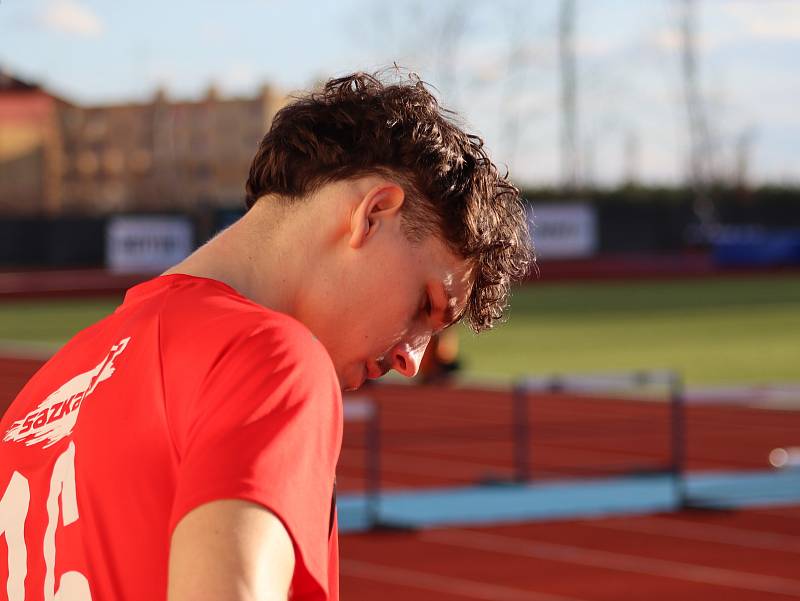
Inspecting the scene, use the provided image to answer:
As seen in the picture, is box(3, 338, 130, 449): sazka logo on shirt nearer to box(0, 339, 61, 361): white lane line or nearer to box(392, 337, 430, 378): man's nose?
box(392, 337, 430, 378): man's nose

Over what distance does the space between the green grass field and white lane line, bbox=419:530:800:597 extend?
8.69 meters

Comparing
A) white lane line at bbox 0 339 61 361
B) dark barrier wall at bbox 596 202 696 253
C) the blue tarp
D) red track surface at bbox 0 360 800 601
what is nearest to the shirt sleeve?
red track surface at bbox 0 360 800 601

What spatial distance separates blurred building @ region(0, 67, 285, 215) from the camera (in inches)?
1948

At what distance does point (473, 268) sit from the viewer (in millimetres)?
1449

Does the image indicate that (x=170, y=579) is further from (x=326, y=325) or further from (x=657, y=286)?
(x=657, y=286)

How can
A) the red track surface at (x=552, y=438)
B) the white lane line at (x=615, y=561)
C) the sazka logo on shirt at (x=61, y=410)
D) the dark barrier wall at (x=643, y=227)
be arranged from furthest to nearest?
the dark barrier wall at (x=643, y=227) < the red track surface at (x=552, y=438) < the white lane line at (x=615, y=561) < the sazka logo on shirt at (x=61, y=410)

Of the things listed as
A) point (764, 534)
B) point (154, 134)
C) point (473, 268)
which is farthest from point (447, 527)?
point (154, 134)

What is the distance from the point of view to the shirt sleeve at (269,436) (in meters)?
1.07

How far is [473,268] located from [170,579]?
1.70ft

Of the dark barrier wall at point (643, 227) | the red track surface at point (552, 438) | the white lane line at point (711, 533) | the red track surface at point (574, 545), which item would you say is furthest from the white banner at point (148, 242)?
the white lane line at point (711, 533)

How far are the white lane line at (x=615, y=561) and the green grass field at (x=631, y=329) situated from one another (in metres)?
8.69

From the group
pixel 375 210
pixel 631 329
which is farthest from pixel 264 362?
pixel 631 329

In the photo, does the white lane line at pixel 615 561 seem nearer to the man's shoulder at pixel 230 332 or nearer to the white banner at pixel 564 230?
the man's shoulder at pixel 230 332

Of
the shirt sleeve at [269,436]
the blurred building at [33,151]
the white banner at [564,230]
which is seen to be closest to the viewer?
the shirt sleeve at [269,436]
